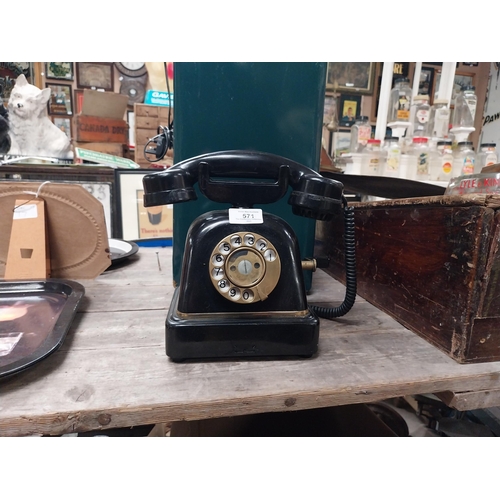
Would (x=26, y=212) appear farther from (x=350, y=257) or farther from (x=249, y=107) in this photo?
(x=350, y=257)

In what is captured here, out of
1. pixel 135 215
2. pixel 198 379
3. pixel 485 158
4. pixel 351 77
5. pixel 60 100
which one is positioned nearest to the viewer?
pixel 198 379

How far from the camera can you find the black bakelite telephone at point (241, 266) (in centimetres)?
48

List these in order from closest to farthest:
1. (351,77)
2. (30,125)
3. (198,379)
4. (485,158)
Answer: (198,379), (30,125), (485,158), (351,77)

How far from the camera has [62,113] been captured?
2467 mm

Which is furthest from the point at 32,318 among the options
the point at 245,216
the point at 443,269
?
the point at 443,269

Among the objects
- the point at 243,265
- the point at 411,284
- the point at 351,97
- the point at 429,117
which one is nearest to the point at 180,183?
the point at 243,265

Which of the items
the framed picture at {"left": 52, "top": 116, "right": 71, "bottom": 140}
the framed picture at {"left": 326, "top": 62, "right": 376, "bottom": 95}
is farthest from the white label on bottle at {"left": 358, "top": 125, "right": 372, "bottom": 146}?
the framed picture at {"left": 52, "top": 116, "right": 71, "bottom": 140}

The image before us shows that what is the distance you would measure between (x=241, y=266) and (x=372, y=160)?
1275 millimetres

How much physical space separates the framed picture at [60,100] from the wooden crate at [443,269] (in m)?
2.50

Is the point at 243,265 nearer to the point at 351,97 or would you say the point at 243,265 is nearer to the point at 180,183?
the point at 180,183

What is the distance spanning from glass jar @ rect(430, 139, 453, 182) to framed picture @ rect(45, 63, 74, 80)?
237 centimetres

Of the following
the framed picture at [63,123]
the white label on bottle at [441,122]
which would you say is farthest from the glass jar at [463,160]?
the framed picture at [63,123]

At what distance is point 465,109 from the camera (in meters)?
1.65

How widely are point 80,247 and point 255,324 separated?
1.58ft
